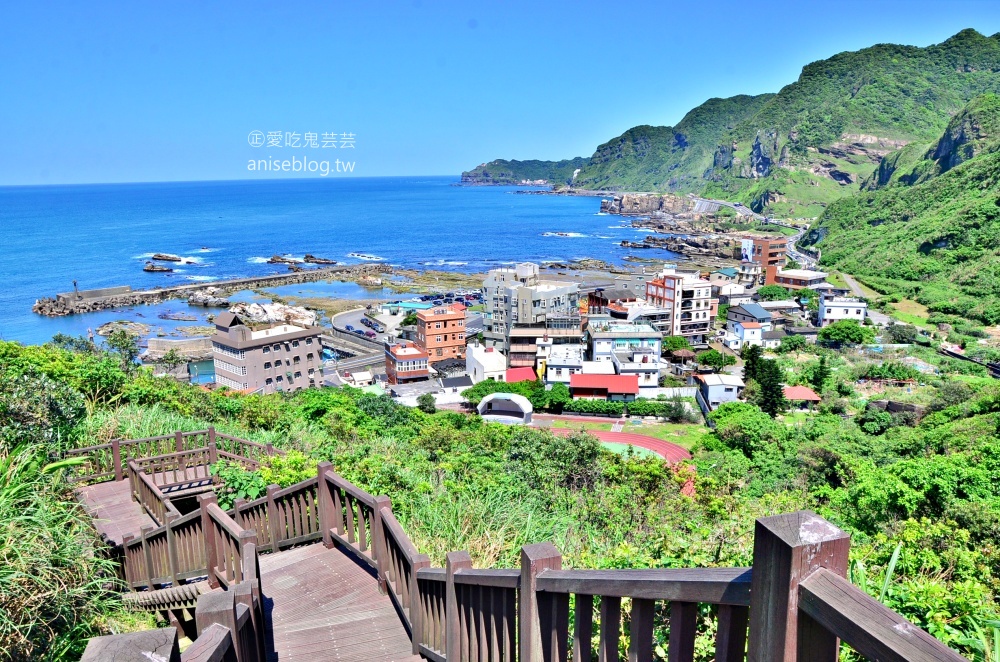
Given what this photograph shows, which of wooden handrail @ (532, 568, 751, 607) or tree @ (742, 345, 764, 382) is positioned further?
tree @ (742, 345, 764, 382)

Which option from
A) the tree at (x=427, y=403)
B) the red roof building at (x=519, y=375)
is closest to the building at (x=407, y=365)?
the red roof building at (x=519, y=375)

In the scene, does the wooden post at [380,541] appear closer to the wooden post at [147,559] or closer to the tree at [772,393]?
the wooden post at [147,559]

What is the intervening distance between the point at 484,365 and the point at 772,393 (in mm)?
13451

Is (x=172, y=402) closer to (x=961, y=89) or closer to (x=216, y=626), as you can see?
(x=216, y=626)

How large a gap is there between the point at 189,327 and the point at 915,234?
215ft

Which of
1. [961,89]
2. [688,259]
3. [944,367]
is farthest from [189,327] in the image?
[961,89]

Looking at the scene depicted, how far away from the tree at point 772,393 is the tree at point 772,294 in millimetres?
25505

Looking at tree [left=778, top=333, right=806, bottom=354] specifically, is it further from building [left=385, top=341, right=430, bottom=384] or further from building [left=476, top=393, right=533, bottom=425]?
building [left=385, top=341, right=430, bottom=384]

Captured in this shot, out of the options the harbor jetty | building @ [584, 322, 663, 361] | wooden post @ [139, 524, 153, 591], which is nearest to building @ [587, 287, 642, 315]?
building @ [584, 322, 663, 361]

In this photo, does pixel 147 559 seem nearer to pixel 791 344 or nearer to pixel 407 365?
pixel 407 365

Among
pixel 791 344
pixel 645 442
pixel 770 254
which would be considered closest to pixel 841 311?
pixel 791 344

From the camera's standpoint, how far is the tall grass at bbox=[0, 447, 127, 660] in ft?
10.3

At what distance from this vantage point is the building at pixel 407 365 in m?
34.6

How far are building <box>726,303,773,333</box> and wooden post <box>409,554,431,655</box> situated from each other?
40088 millimetres
